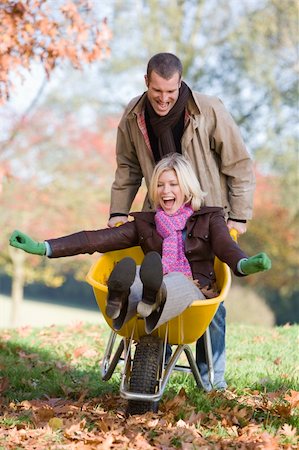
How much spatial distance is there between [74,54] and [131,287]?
351 cm

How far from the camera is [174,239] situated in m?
3.97

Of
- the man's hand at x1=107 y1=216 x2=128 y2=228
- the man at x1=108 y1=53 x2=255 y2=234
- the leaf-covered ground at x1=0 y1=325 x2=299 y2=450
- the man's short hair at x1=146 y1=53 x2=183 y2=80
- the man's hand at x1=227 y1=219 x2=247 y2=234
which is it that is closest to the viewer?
the leaf-covered ground at x1=0 y1=325 x2=299 y2=450

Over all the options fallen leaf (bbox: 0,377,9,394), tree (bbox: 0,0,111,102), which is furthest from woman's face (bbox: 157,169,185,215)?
tree (bbox: 0,0,111,102)

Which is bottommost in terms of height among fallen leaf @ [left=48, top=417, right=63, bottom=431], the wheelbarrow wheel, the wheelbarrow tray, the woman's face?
fallen leaf @ [left=48, top=417, right=63, bottom=431]

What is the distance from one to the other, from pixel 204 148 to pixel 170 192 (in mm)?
463

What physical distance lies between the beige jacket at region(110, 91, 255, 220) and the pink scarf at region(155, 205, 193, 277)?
374 mm

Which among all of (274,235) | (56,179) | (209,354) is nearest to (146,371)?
(209,354)

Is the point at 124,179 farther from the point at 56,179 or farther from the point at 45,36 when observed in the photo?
the point at 56,179

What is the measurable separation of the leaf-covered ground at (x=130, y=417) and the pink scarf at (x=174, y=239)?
0.67 metres

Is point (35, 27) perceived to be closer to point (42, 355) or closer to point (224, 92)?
point (42, 355)

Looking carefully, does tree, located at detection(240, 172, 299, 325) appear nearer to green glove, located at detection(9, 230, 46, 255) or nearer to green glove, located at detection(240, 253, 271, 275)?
green glove, located at detection(9, 230, 46, 255)

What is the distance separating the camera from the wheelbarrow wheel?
3471 mm

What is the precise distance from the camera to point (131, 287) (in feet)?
11.4

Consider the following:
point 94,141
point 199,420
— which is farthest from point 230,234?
point 94,141
